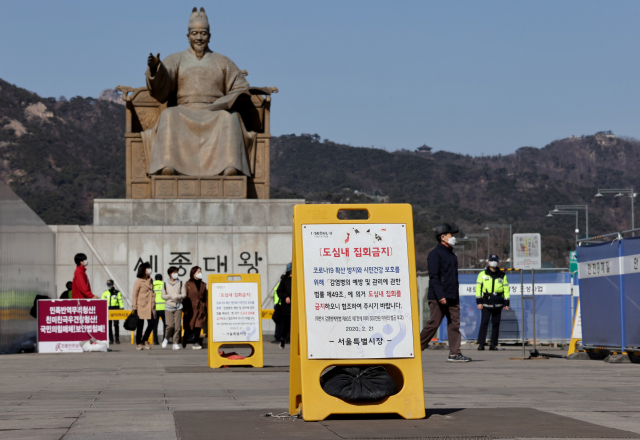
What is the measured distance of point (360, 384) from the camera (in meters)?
6.48

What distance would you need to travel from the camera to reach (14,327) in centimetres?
1741

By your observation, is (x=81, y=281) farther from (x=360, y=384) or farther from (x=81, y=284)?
(x=360, y=384)

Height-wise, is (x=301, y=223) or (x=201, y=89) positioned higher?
(x=201, y=89)

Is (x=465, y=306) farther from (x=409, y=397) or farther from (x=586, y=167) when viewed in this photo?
(x=586, y=167)

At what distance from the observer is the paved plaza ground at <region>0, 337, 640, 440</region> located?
6.02m

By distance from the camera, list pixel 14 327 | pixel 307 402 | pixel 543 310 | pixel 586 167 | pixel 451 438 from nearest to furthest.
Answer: pixel 451 438 < pixel 307 402 < pixel 14 327 < pixel 543 310 < pixel 586 167

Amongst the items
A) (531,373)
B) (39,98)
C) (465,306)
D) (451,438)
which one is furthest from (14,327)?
(39,98)

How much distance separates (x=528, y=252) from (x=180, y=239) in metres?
10.8

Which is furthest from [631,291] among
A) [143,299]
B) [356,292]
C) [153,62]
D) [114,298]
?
[153,62]

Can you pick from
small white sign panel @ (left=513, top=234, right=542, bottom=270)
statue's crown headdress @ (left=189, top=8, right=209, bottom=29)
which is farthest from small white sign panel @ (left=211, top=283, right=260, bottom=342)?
statue's crown headdress @ (left=189, top=8, right=209, bottom=29)

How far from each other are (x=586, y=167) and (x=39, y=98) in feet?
331

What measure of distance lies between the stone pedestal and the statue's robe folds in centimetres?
101

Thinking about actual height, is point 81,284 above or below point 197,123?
below

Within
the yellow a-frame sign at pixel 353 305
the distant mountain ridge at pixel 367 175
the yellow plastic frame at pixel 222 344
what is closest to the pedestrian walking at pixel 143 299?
the yellow plastic frame at pixel 222 344
